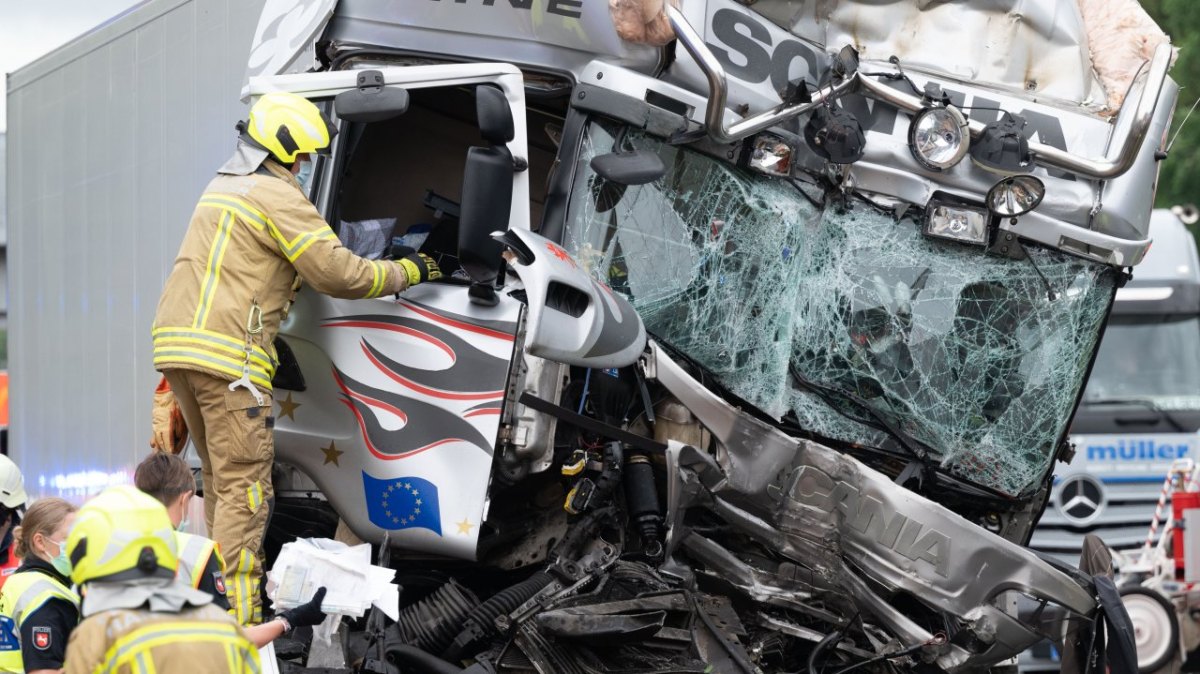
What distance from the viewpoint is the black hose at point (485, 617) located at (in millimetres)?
5238

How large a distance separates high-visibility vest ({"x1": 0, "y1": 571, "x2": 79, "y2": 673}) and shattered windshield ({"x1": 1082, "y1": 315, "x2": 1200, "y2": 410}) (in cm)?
841

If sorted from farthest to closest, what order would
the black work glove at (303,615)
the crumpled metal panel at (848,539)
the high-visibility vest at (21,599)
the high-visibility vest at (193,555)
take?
the crumpled metal panel at (848,539), the black work glove at (303,615), the high-visibility vest at (21,599), the high-visibility vest at (193,555)

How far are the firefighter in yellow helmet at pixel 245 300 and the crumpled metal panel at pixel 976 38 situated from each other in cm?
210

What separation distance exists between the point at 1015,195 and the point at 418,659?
2.75 meters

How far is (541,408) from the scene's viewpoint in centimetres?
526

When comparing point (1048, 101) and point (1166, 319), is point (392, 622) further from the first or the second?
point (1166, 319)

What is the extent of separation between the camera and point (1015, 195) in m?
5.75

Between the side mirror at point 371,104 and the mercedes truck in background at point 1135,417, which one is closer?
the side mirror at point 371,104

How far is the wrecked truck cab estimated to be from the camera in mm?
5301

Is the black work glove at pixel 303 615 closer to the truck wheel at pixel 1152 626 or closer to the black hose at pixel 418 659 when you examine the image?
the black hose at pixel 418 659

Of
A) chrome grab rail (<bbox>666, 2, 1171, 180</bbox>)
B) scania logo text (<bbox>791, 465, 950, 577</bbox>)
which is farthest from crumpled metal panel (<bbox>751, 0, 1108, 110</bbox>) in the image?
scania logo text (<bbox>791, 465, 950, 577</bbox>)

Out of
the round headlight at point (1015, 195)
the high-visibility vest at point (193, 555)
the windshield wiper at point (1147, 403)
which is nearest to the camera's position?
the high-visibility vest at point (193, 555)

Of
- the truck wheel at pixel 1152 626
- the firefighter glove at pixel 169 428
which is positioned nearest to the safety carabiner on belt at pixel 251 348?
the firefighter glove at pixel 169 428

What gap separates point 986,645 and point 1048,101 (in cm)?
212
